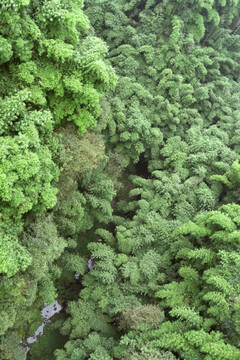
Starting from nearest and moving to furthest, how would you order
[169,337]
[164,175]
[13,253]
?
[13,253] < [169,337] < [164,175]

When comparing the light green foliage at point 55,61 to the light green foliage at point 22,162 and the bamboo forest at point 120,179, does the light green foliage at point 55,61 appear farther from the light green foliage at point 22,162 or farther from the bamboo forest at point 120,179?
the light green foliage at point 22,162

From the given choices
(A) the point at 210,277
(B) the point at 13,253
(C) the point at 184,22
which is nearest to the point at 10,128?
(B) the point at 13,253

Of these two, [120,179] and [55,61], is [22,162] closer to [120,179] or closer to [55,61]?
[55,61]

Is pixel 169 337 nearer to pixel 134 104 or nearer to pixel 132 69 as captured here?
pixel 134 104

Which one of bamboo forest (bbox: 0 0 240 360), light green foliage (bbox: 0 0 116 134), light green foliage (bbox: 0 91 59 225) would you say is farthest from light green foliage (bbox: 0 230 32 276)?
light green foliage (bbox: 0 0 116 134)

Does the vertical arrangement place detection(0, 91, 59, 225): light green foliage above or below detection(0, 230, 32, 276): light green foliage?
above

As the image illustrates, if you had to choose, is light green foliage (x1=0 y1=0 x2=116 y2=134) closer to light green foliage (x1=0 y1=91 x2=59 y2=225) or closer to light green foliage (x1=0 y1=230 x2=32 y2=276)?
light green foliage (x1=0 y1=91 x2=59 y2=225)

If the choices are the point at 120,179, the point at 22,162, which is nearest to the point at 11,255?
the point at 22,162

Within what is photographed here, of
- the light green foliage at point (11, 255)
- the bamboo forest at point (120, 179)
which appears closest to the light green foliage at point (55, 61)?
the bamboo forest at point (120, 179)
